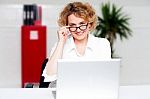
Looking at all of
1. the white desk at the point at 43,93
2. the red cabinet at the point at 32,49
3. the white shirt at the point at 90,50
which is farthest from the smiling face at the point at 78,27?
the red cabinet at the point at 32,49

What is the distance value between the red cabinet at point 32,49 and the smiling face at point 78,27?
2.75 metres

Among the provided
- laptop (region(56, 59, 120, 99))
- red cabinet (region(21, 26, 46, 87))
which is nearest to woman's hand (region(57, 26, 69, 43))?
laptop (region(56, 59, 120, 99))

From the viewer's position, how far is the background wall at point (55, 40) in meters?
5.36

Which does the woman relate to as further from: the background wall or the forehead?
the background wall

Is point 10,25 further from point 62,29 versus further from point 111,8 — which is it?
point 62,29

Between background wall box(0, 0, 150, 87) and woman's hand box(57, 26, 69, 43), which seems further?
background wall box(0, 0, 150, 87)

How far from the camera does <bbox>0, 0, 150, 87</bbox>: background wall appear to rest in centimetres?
536

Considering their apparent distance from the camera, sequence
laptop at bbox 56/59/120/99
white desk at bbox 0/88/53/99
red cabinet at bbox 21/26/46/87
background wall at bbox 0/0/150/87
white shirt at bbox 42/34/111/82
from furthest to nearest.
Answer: background wall at bbox 0/0/150/87 → red cabinet at bbox 21/26/46/87 → white shirt at bbox 42/34/111/82 → white desk at bbox 0/88/53/99 → laptop at bbox 56/59/120/99

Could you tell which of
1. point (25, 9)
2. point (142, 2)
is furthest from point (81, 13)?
point (142, 2)

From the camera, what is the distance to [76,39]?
2.51 meters

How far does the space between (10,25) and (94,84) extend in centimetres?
365

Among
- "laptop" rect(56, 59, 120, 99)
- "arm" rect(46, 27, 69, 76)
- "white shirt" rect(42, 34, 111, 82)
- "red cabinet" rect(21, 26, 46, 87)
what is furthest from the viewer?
Result: "red cabinet" rect(21, 26, 46, 87)

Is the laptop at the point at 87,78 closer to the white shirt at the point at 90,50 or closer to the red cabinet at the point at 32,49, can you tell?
the white shirt at the point at 90,50

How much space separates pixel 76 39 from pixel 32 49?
2764 mm
